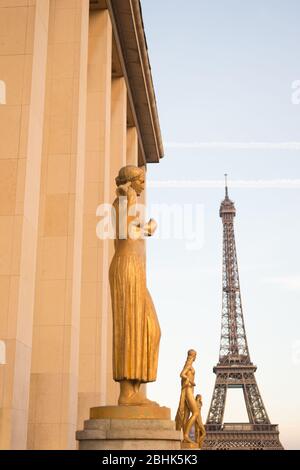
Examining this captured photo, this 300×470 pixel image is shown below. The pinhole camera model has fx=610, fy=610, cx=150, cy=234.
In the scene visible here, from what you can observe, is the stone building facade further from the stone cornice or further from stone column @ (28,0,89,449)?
the stone cornice

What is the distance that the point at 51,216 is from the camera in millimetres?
15203

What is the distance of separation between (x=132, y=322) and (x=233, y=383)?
78949mm

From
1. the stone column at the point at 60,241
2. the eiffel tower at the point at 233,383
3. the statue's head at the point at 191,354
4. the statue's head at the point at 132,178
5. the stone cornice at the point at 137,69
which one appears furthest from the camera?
the eiffel tower at the point at 233,383

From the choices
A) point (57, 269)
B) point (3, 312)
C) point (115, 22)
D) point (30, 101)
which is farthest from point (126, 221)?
point (115, 22)

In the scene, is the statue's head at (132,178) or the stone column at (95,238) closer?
the statue's head at (132,178)

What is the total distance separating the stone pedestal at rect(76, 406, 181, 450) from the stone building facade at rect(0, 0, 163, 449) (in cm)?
199

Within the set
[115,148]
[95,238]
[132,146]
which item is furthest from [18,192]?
[132,146]

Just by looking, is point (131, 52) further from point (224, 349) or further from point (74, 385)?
point (224, 349)

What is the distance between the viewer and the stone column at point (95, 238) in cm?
1778

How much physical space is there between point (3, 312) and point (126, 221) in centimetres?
282

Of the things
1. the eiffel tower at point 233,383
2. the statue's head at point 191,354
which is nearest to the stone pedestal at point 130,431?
the statue's head at point 191,354

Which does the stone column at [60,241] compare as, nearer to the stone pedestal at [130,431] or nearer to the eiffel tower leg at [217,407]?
the stone pedestal at [130,431]

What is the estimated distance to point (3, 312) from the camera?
10.9 m

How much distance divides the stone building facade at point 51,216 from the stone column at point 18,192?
21 mm
